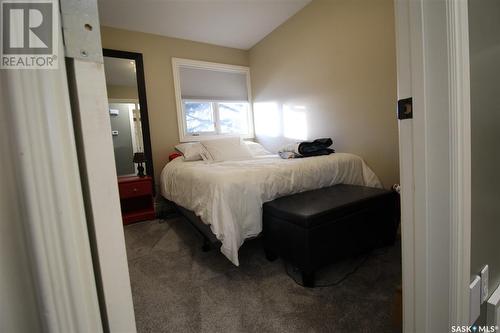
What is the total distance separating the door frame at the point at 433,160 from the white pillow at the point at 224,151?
2.32 metres

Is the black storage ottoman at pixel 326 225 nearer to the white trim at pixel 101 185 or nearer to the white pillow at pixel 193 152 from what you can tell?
the white trim at pixel 101 185

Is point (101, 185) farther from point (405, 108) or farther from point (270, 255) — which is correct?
point (270, 255)

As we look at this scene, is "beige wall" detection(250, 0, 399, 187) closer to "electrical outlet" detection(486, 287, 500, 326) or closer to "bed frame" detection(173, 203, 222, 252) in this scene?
"electrical outlet" detection(486, 287, 500, 326)

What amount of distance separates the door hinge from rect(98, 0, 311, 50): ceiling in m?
2.64

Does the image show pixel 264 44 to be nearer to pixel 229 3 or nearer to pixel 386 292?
pixel 229 3

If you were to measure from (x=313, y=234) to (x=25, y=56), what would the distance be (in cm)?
139

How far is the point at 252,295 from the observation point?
1.40 metres

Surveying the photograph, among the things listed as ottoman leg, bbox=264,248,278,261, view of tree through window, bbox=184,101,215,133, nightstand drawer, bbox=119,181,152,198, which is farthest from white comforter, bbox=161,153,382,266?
view of tree through window, bbox=184,101,215,133

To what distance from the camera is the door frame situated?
0.55 m

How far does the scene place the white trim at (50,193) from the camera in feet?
0.88

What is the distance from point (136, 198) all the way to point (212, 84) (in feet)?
6.76

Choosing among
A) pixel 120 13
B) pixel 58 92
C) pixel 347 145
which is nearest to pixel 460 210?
pixel 58 92

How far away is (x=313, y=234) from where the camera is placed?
1381mm

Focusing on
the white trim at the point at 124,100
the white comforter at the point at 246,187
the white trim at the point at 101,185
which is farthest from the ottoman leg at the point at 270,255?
Answer: the white trim at the point at 124,100
